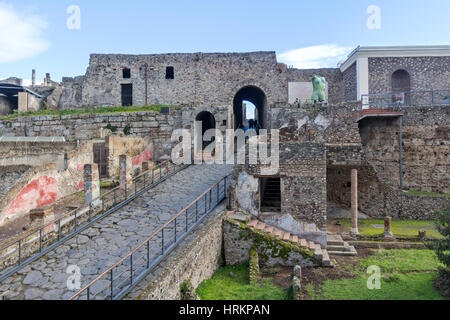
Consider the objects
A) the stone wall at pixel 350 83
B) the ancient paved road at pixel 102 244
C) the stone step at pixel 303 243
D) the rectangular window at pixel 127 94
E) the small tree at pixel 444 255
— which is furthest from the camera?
the rectangular window at pixel 127 94

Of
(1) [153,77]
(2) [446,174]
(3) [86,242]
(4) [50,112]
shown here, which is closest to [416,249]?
(2) [446,174]

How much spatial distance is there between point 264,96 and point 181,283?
17111mm

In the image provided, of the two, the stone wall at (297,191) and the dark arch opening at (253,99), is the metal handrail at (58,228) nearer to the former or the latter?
the stone wall at (297,191)

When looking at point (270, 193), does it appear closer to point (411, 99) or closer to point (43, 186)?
point (43, 186)

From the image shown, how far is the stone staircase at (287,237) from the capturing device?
9.21 metres

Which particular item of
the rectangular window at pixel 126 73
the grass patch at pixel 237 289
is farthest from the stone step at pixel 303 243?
the rectangular window at pixel 126 73

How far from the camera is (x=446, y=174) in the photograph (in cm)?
1648

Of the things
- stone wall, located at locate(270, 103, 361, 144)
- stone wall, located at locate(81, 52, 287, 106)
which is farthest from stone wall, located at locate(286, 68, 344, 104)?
stone wall, located at locate(270, 103, 361, 144)

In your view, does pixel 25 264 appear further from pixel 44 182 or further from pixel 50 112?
pixel 50 112

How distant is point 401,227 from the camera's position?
13469 millimetres

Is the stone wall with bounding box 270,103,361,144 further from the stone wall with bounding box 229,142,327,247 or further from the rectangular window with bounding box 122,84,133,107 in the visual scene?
the rectangular window with bounding box 122,84,133,107

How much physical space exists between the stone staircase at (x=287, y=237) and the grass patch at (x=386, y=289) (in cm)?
93

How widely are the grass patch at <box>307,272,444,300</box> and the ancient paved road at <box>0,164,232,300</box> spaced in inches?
173

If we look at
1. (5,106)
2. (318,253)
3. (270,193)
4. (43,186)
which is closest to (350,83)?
(270,193)
